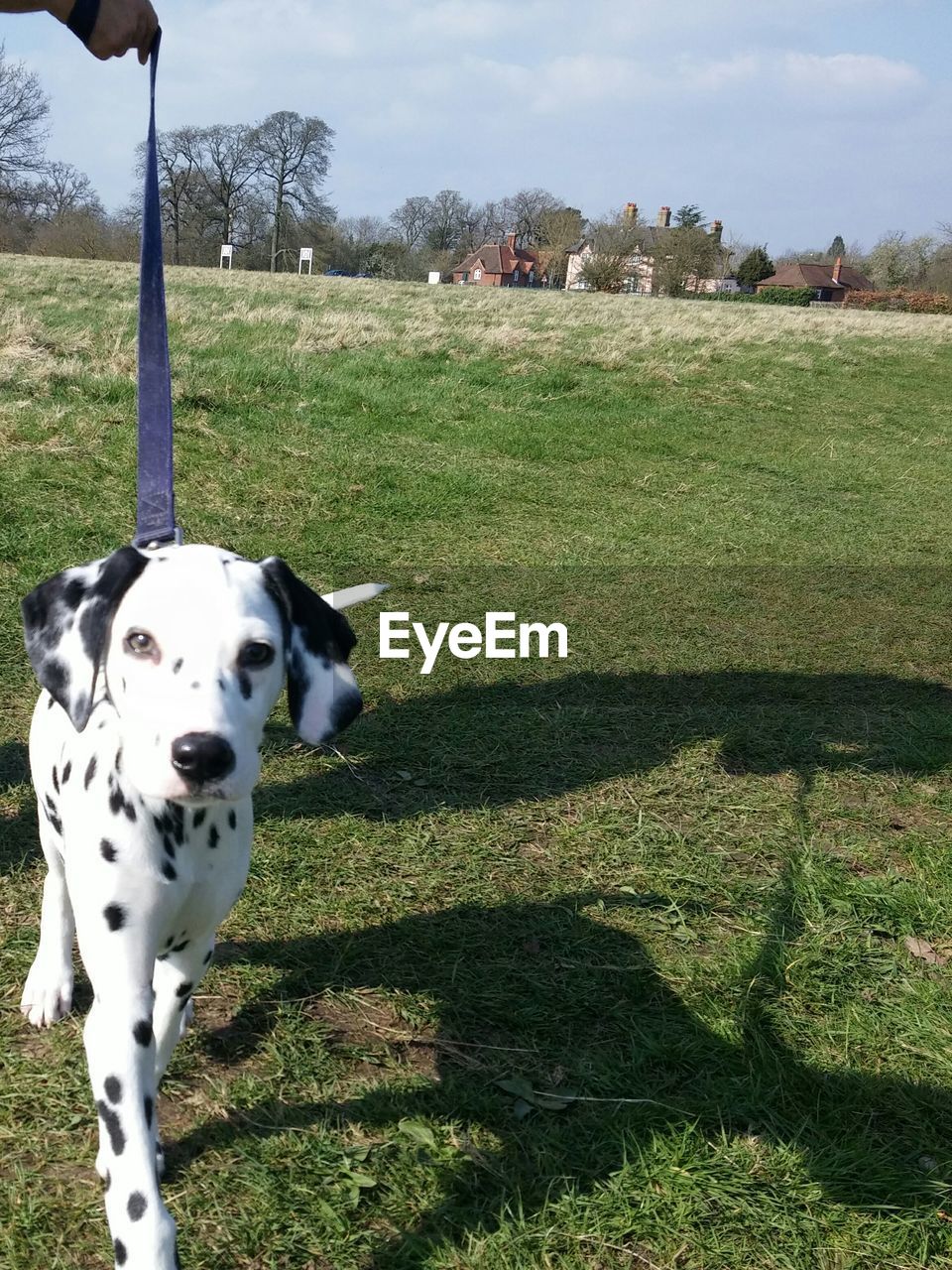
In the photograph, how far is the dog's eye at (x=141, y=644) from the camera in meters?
2.13

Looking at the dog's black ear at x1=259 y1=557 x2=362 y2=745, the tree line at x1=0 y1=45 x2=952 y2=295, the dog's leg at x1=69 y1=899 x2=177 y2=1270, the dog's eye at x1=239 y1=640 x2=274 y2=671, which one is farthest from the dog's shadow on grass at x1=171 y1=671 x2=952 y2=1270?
the tree line at x1=0 y1=45 x2=952 y2=295

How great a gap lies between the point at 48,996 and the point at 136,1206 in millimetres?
1249

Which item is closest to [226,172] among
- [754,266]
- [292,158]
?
[292,158]

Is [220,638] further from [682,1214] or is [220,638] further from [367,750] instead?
[367,750]

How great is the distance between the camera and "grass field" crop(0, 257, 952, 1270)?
264 cm

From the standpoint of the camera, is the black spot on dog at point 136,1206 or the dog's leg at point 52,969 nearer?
the black spot on dog at point 136,1206

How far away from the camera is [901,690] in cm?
646

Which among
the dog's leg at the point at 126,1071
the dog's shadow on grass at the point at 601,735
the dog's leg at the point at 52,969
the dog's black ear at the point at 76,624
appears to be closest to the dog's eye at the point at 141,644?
the dog's black ear at the point at 76,624

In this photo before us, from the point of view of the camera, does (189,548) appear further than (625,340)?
No

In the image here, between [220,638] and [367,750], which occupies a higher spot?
[220,638]

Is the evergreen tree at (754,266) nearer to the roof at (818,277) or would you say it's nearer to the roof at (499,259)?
the roof at (818,277)

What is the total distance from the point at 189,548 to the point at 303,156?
72023mm

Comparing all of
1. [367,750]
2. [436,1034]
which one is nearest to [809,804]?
[367,750]

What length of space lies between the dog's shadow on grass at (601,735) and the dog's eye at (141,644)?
7.95 ft
